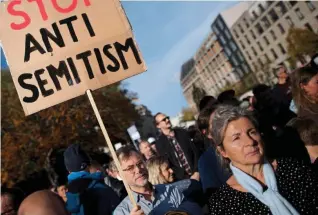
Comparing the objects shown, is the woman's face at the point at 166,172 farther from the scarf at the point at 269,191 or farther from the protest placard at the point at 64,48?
the scarf at the point at 269,191

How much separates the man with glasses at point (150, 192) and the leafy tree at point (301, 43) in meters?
43.0

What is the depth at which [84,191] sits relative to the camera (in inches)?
126

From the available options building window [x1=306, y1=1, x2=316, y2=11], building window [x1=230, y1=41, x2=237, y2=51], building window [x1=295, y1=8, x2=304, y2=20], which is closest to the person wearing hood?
building window [x1=306, y1=1, x2=316, y2=11]

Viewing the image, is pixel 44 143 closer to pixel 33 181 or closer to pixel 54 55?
pixel 33 181

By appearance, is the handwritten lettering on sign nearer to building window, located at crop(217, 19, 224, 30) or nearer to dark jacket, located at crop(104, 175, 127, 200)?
dark jacket, located at crop(104, 175, 127, 200)

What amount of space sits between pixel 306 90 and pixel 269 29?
53.7 m

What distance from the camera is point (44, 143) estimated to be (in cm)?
2189

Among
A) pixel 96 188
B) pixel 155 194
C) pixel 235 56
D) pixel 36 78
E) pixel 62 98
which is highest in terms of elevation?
pixel 235 56

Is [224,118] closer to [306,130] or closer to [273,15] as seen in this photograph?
[306,130]

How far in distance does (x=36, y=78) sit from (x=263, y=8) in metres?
55.7

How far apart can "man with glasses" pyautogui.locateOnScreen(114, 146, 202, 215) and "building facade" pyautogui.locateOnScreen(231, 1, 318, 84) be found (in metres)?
44.6

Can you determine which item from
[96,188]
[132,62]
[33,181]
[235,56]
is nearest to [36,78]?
[132,62]

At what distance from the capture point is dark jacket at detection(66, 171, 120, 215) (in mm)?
3115

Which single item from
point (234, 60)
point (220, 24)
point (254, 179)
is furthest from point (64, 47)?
point (220, 24)
